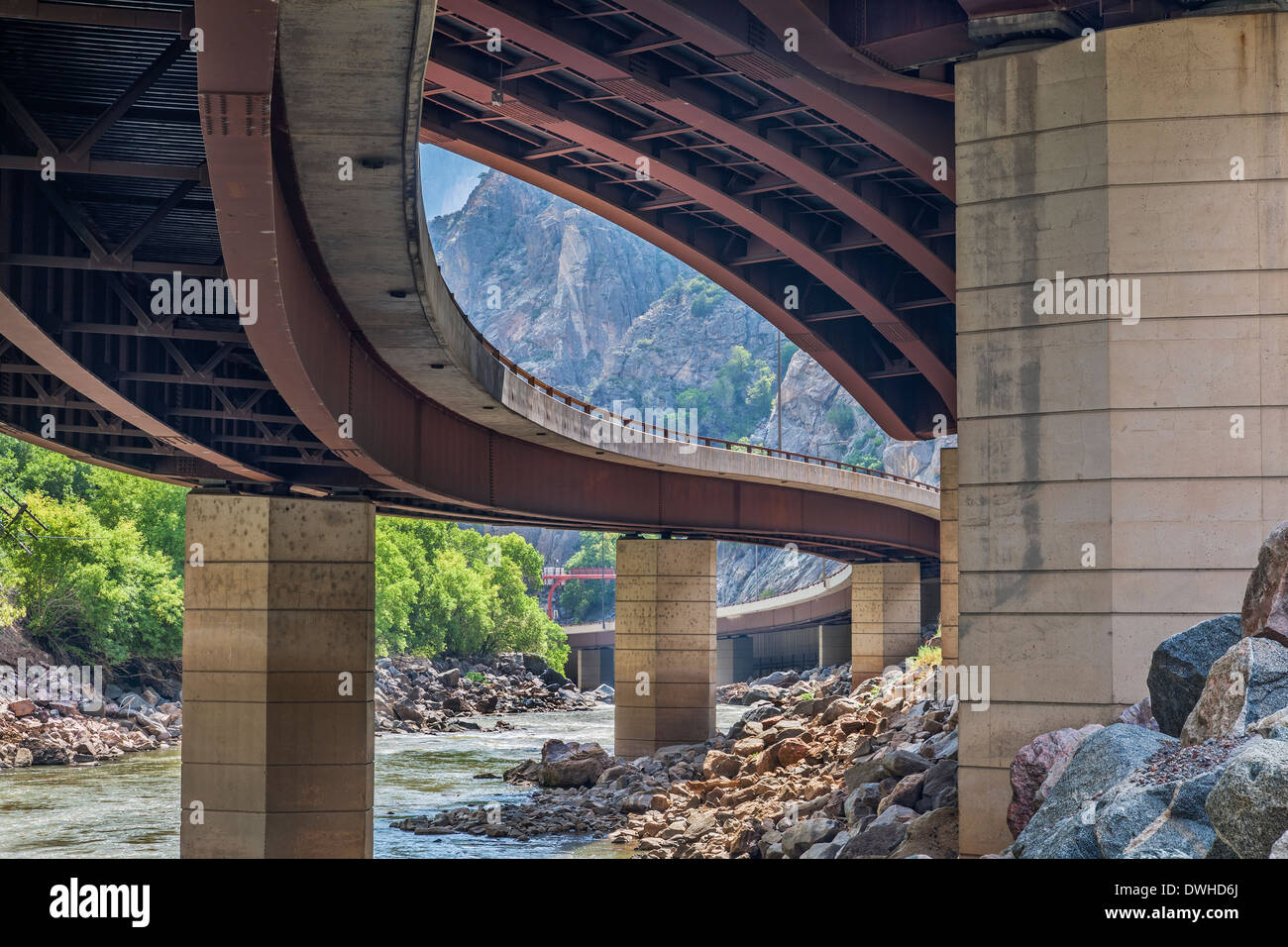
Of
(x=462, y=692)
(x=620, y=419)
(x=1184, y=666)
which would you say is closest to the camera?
(x=1184, y=666)

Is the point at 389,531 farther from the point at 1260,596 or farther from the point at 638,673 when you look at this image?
the point at 1260,596

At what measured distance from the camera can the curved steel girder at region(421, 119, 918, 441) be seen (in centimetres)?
2516

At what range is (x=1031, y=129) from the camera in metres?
15.6

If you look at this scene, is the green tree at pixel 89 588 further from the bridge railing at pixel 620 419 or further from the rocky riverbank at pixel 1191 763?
the rocky riverbank at pixel 1191 763

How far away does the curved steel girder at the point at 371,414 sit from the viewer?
9062 mm

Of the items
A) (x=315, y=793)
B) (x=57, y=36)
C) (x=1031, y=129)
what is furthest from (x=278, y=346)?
(x=315, y=793)

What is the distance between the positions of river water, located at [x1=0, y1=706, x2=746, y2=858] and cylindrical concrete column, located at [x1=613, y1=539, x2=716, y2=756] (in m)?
4.59

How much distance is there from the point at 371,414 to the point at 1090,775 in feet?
41.5

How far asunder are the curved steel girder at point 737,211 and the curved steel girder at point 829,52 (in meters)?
4.86

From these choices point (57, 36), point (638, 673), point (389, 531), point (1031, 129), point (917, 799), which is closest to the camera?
point (57, 36)

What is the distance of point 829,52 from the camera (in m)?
18.5

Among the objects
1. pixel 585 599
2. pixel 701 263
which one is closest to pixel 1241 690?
pixel 701 263

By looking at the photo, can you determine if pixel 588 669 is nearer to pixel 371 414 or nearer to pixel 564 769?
pixel 564 769
